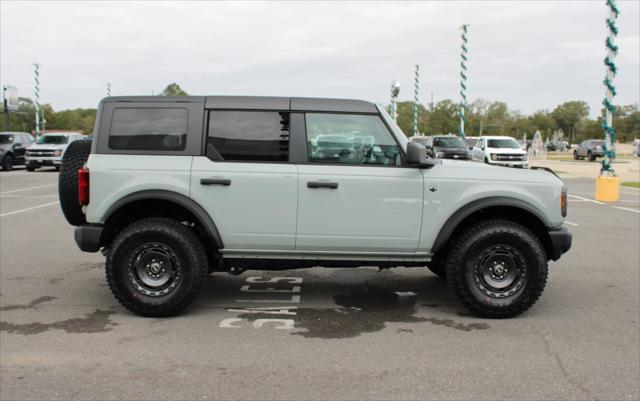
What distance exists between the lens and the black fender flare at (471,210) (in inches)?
204

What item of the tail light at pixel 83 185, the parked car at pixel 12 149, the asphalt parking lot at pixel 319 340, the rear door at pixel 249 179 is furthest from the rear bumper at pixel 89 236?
the parked car at pixel 12 149

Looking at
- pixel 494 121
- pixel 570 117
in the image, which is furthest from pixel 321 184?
pixel 570 117

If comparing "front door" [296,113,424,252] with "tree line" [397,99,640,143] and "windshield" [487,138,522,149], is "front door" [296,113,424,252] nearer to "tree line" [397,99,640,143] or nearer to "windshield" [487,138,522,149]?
"windshield" [487,138,522,149]

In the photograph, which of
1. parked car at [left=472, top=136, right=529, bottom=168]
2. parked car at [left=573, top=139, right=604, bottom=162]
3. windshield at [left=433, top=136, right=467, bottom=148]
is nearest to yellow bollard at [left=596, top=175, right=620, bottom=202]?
parked car at [left=472, top=136, right=529, bottom=168]

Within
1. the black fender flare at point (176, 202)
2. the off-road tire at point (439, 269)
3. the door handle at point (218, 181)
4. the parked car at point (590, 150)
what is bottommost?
the off-road tire at point (439, 269)

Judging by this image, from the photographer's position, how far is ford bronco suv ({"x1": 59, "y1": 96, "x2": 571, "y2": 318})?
16.9 feet

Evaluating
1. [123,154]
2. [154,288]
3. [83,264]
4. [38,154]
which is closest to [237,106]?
[123,154]

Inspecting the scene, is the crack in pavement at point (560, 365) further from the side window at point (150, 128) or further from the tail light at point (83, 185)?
the tail light at point (83, 185)

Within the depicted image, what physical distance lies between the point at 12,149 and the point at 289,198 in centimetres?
2685

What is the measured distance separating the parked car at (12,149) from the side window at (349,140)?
26.2 metres

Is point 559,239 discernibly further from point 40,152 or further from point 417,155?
point 40,152

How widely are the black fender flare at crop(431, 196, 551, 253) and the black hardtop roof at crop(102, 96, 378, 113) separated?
3.78 ft

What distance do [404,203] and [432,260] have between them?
0.79 meters

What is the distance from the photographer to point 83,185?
5.16 meters
